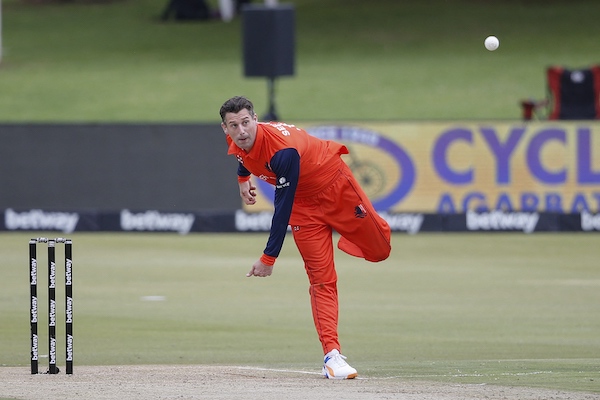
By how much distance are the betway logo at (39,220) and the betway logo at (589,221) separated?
7.76 metres

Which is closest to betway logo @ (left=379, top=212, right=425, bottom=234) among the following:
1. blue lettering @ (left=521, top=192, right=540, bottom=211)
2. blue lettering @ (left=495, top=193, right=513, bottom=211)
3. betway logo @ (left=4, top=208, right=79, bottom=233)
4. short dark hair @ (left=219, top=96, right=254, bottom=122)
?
blue lettering @ (left=495, top=193, right=513, bottom=211)

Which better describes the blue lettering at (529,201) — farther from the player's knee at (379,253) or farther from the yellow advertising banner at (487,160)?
the player's knee at (379,253)

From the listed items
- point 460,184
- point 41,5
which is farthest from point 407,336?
point 41,5

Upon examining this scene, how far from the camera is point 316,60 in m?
33.1

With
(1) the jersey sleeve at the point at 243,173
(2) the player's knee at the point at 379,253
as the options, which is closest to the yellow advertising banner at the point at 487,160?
(1) the jersey sleeve at the point at 243,173

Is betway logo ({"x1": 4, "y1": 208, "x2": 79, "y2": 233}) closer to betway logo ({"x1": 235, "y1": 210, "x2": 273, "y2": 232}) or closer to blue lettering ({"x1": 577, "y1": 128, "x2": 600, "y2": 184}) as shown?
betway logo ({"x1": 235, "y1": 210, "x2": 273, "y2": 232})

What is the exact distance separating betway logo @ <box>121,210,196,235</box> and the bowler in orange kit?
1165 cm

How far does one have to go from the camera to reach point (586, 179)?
19.2 m

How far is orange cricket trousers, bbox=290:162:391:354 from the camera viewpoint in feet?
25.5

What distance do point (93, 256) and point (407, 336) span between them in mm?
7343

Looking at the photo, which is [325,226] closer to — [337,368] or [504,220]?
[337,368]

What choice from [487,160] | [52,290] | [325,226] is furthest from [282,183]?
[487,160]

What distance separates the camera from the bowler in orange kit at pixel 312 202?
7.49 metres

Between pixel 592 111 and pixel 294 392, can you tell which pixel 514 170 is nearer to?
pixel 592 111
